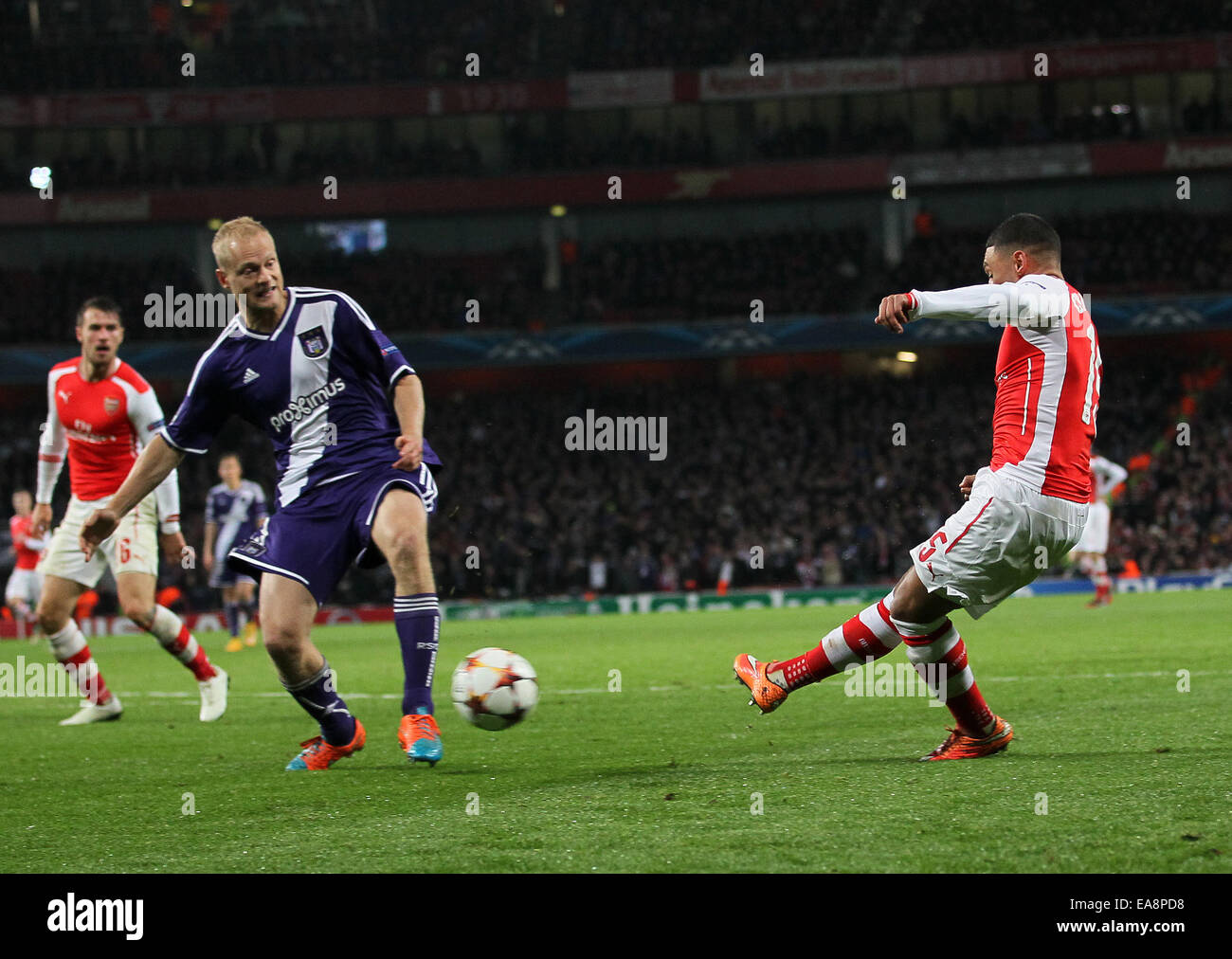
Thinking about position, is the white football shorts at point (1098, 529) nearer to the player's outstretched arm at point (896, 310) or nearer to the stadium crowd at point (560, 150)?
the player's outstretched arm at point (896, 310)

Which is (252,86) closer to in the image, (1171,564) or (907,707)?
(1171,564)

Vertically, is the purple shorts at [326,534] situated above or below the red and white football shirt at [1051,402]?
below

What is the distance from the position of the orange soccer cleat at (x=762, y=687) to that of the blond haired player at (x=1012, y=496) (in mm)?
358

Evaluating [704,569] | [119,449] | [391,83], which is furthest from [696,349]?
[119,449]

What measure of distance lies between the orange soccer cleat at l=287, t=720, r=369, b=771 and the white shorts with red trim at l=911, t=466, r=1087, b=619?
8.78 ft

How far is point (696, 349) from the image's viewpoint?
106 feet

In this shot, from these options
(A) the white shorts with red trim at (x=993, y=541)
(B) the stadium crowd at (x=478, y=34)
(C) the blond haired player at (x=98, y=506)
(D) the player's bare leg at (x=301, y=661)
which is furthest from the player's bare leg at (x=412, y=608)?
(B) the stadium crowd at (x=478, y=34)

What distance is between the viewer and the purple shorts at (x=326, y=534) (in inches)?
238

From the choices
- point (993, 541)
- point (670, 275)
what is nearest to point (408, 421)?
point (993, 541)

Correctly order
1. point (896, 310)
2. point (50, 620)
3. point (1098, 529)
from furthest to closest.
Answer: point (1098, 529) < point (50, 620) < point (896, 310)

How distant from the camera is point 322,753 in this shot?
6398 millimetres

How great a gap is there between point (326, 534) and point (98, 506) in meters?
3.45

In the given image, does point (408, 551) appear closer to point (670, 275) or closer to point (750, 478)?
point (750, 478)

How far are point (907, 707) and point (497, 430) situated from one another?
84.4ft
